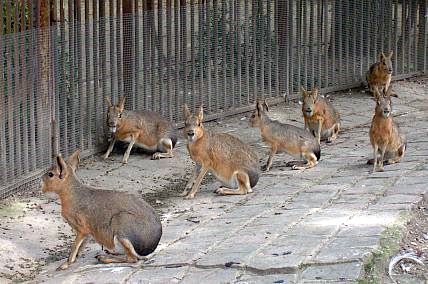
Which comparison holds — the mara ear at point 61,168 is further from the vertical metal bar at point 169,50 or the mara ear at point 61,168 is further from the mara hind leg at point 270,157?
the vertical metal bar at point 169,50

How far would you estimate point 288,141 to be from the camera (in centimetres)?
1254

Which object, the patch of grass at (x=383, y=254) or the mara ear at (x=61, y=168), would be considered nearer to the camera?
the patch of grass at (x=383, y=254)

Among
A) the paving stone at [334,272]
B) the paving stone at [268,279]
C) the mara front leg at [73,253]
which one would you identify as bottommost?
the mara front leg at [73,253]

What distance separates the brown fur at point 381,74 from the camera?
16547mm

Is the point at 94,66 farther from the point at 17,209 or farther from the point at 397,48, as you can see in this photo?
the point at 397,48

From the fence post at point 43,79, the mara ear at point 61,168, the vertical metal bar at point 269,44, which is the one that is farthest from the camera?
the vertical metal bar at point 269,44

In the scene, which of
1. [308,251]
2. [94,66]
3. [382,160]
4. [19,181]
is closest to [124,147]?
[94,66]

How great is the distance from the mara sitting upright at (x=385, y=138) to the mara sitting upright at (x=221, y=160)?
141 centimetres

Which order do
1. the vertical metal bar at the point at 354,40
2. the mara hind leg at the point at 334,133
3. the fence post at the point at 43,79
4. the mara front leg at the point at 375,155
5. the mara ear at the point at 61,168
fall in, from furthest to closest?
the vertical metal bar at the point at 354,40 → the mara hind leg at the point at 334,133 → the mara front leg at the point at 375,155 → the fence post at the point at 43,79 → the mara ear at the point at 61,168

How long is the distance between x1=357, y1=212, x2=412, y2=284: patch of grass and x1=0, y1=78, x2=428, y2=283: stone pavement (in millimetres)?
59

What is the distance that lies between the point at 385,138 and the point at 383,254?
404cm

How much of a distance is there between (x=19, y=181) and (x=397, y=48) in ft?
27.6

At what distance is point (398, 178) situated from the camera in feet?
36.5

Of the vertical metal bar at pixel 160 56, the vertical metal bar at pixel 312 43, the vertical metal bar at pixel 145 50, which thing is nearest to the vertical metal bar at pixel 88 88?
the vertical metal bar at pixel 145 50
